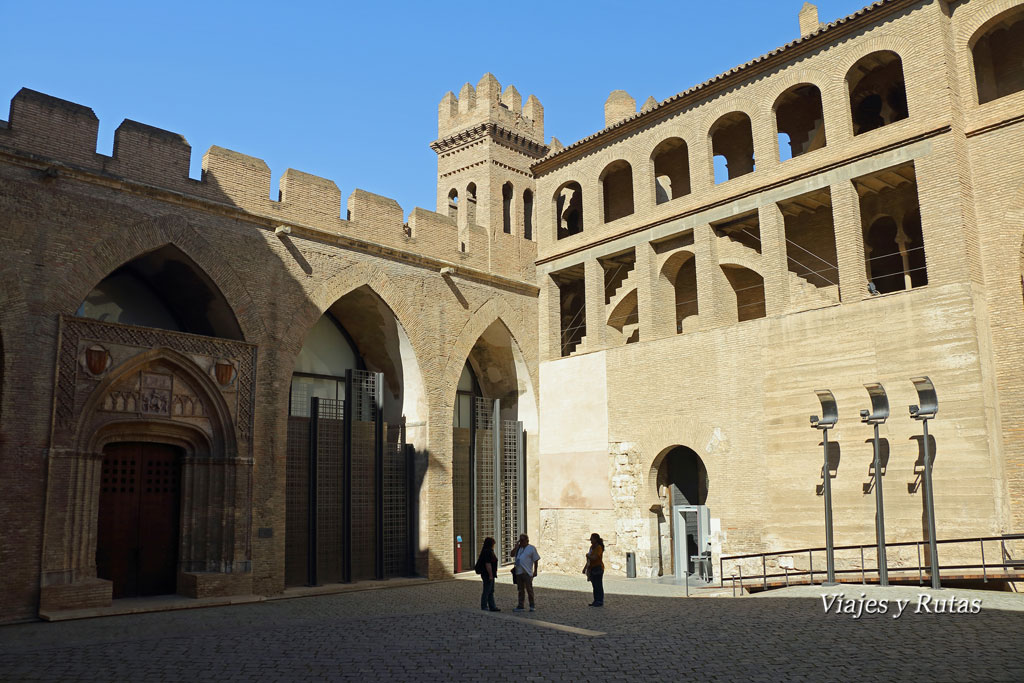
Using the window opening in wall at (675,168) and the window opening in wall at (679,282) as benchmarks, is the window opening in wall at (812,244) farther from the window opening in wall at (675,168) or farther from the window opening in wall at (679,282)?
the window opening in wall at (675,168)

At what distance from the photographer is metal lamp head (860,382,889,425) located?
1245 cm

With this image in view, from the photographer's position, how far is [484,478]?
59.8 feet

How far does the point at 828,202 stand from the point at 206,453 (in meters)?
12.2

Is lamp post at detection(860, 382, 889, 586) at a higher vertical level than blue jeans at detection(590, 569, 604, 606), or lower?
higher

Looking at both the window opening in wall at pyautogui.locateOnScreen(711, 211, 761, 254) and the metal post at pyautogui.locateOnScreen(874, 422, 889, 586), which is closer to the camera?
the metal post at pyautogui.locateOnScreen(874, 422, 889, 586)

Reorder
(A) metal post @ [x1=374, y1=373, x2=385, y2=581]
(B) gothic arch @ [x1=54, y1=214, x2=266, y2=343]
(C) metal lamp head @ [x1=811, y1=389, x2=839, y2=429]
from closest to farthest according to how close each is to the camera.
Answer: (B) gothic arch @ [x1=54, y1=214, x2=266, y2=343]
(C) metal lamp head @ [x1=811, y1=389, x2=839, y2=429]
(A) metal post @ [x1=374, y1=373, x2=385, y2=581]

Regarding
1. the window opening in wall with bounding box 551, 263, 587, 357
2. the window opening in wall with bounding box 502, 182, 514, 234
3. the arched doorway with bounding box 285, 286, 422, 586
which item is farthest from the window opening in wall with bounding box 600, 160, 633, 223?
the window opening in wall with bounding box 502, 182, 514, 234

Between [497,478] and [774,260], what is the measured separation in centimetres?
753

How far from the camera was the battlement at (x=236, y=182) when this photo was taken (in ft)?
40.1

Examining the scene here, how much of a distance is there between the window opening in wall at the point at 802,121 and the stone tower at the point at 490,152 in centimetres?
1029

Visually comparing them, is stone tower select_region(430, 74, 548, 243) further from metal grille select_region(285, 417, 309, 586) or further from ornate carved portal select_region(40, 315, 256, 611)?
ornate carved portal select_region(40, 315, 256, 611)

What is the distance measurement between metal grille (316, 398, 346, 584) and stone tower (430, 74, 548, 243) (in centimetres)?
1171

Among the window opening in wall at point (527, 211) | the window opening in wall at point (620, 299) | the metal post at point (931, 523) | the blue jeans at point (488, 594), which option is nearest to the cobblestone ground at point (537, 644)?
the blue jeans at point (488, 594)

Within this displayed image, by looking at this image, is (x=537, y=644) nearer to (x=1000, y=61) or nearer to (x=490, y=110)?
(x=1000, y=61)
